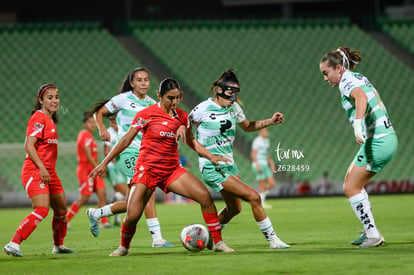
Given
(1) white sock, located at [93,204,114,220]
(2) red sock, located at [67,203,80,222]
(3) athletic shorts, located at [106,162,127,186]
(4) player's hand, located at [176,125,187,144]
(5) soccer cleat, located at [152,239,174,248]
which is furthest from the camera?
(3) athletic shorts, located at [106,162,127,186]

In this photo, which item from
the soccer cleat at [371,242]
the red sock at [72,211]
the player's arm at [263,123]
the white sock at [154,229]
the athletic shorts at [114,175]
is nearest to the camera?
the soccer cleat at [371,242]

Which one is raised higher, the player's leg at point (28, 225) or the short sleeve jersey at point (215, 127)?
the short sleeve jersey at point (215, 127)

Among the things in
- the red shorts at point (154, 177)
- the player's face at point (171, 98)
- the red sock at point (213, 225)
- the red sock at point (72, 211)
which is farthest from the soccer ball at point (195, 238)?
the red sock at point (72, 211)

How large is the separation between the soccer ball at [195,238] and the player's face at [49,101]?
2.39m

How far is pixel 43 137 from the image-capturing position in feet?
28.0

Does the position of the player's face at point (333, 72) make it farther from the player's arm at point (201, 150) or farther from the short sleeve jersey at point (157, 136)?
the short sleeve jersey at point (157, 136)

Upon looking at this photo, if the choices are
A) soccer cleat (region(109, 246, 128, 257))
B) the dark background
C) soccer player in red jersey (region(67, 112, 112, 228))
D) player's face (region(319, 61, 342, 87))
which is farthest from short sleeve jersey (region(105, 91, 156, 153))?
the dark background

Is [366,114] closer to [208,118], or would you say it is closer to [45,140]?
[208,118]

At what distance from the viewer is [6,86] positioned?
24.5 meters

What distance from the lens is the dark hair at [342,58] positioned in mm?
8242

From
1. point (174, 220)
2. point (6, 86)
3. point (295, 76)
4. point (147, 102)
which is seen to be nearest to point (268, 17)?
point (295, 76)

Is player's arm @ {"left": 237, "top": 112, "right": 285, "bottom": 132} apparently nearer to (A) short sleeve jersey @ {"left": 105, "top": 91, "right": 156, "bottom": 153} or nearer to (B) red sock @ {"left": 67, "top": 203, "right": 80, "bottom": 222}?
(A) short sleeve jersey @ {"left": 105, "top": 91, "right": 156, "bottom": 153}

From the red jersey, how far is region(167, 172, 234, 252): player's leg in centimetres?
168

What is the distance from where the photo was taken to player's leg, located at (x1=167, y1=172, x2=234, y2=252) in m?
7.91
